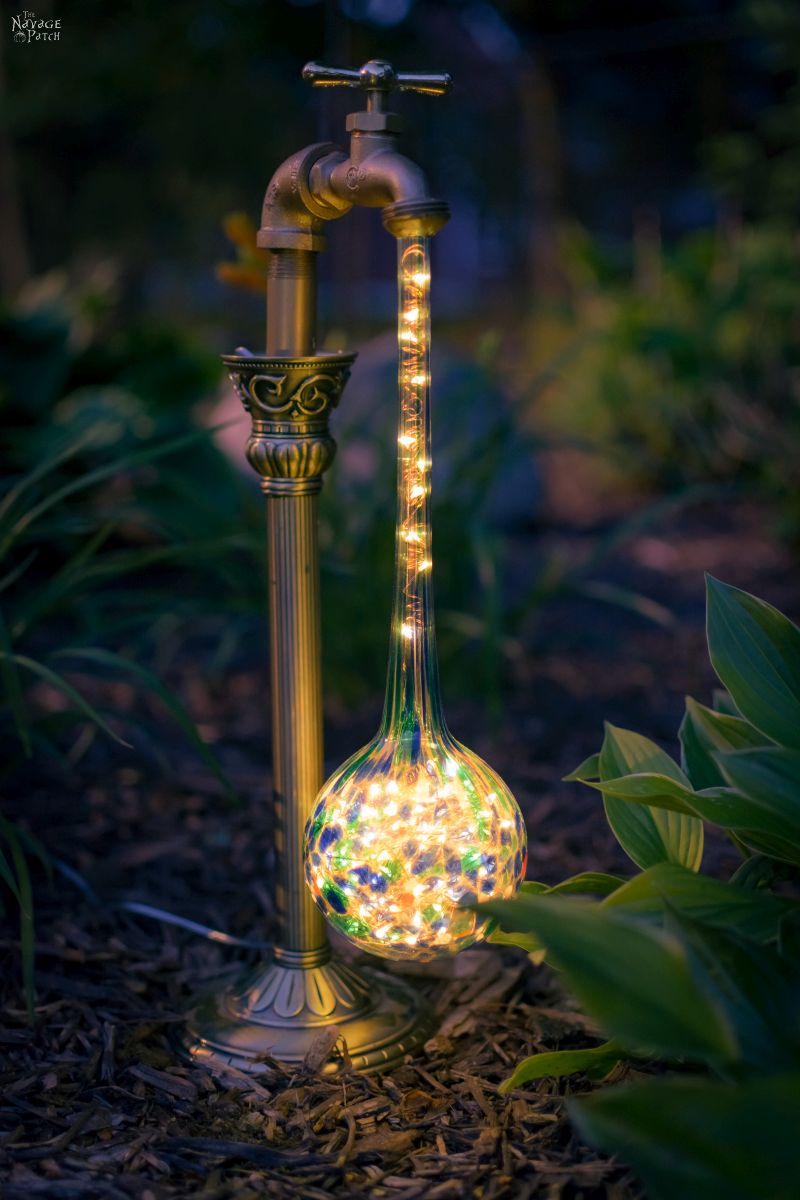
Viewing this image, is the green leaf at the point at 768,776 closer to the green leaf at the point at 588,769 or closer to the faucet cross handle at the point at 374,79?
the green leaf at the point at 588,769

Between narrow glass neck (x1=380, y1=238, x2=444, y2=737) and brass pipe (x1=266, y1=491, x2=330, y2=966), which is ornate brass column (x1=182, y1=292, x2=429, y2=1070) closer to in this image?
brass pipe (x1=266, y1=491, x2=330, y2=966)

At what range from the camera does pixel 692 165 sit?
811cm

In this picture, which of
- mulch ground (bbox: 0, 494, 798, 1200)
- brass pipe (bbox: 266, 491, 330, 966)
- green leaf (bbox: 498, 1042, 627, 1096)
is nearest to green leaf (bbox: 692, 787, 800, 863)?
green leaf (bbox: 498, 1042, 627, 1096)

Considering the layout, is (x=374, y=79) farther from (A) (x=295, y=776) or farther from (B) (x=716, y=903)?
(B) (x=716, y=903)

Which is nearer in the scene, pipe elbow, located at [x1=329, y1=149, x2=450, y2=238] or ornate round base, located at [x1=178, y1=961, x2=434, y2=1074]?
pipe elbow, located at [x1=329, y1=149, x2=450, y2=238]

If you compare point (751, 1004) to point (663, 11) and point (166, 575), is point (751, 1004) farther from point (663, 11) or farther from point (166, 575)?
point (663, 11)

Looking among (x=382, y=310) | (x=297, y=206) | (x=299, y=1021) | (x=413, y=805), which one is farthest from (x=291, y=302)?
(x=382, y=310)

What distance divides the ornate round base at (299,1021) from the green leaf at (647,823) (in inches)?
13.7

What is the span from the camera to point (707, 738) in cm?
119

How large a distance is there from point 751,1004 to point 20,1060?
2.71ft

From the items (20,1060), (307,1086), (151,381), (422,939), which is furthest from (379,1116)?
A: (151,381)

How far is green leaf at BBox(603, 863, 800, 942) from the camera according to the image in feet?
3.34

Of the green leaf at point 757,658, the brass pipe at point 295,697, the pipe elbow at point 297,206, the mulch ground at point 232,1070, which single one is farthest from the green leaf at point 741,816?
the pipe elbow at point 297,206

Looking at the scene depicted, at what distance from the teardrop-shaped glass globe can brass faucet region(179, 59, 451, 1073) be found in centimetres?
12
